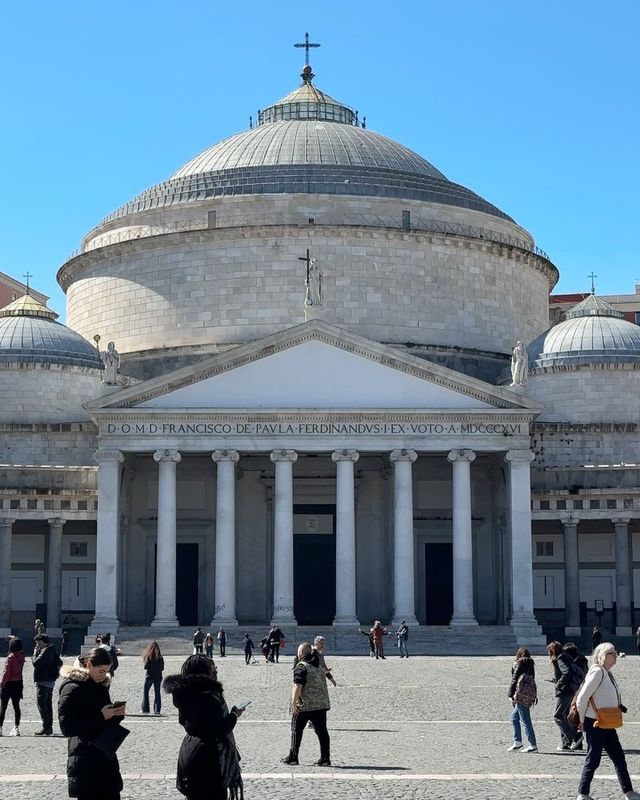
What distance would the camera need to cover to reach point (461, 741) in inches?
950

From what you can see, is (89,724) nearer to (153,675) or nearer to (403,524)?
(153,675)

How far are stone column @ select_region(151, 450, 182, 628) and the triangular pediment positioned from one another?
2.06 metres

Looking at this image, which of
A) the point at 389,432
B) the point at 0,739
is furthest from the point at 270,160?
the point at 0,739

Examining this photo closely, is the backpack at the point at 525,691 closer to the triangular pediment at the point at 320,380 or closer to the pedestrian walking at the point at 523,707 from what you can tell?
the pedestrian walking at the point at 523,707

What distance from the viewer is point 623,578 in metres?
60.0

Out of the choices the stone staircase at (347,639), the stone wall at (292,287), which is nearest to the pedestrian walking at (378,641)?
the stone staircase at (347,639)

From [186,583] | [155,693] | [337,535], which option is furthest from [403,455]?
[155,693]

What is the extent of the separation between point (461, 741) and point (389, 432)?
32.7 m

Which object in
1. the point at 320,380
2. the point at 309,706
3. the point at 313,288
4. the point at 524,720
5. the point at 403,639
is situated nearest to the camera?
the point at 309,706

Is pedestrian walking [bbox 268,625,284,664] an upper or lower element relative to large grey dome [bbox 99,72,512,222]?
lower

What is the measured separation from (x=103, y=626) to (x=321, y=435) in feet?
34.4

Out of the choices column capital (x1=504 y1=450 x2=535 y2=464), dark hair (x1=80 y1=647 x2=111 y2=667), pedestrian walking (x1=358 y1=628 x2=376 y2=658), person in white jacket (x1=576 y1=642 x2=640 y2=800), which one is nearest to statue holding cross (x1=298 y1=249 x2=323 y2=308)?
column capital (x1=504 y1=450 x2=535 y2=464)

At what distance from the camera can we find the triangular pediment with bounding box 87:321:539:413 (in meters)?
56.5

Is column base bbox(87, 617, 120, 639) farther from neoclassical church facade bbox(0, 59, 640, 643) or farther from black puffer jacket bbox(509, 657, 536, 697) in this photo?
black puffer jacket bbox(509, 657, 536, 697)
